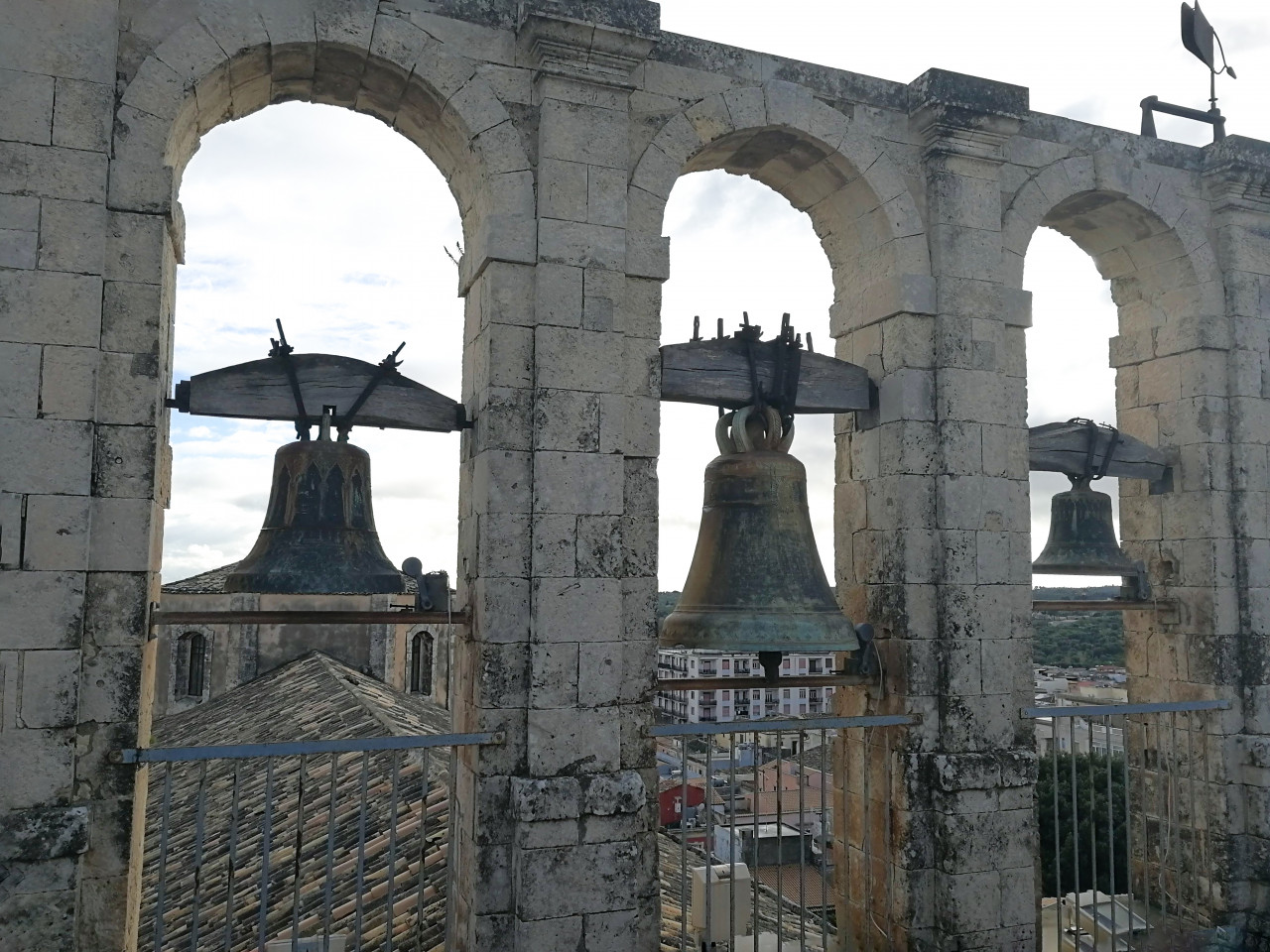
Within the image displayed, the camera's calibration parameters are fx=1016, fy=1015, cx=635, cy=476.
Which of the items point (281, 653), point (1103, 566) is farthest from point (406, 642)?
point (1103, 566)

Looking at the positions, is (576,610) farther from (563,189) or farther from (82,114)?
(82,114)

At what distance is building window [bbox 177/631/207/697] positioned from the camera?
63.5 feet

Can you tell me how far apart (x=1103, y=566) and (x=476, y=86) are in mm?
4138

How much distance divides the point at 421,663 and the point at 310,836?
41.7 ft

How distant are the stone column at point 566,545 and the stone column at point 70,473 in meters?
1.27

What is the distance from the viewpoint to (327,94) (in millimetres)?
4520

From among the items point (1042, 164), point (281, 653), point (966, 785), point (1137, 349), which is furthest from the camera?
point (281, 653)

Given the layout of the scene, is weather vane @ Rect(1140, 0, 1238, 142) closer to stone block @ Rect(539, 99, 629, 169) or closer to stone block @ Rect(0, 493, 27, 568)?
stone block @ Rect(539, 99, 629, 169)

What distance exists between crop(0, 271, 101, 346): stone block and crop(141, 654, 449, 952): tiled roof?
1.68 meters

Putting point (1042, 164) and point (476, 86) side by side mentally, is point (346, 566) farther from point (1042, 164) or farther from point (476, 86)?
point (1042, 164)

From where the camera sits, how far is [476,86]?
435 cm

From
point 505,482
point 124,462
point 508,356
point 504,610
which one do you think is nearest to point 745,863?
point 504,610

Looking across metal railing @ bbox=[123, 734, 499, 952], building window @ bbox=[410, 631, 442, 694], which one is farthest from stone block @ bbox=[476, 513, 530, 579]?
building window @ bbox=[410, 631, 442, 694]

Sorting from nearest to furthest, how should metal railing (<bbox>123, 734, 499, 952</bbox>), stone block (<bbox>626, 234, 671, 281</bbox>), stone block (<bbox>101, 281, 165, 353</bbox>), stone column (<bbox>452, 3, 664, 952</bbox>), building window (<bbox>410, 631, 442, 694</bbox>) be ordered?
stone block (<bbox>101, 281, 165, 353</bbox>) < metal railing (<bbox>123, 734, 499, 952</bbox>) < stone column (<bbox>452, 3, 664, 952</bbox>) < stone block (<bbox>626, 234, 671, 281</bbox>) < building window (<bbox>410, 631, 442, 694</bbox>)
